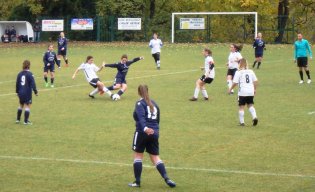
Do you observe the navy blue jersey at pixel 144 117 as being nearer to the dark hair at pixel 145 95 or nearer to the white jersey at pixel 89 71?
the dark hair at pixel 145 95

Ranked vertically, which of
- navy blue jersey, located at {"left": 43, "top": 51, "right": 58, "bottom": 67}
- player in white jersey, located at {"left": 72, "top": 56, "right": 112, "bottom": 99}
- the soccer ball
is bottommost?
the soccer ball

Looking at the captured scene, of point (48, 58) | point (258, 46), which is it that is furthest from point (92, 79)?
point (258, 46)

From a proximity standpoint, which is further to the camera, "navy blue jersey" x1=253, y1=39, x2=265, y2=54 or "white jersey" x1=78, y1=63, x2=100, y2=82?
"navy blue jersey" x1=253, y1=39, x2=265, y2=54

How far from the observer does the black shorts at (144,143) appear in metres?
12.8

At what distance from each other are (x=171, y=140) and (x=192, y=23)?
4540 centimetres

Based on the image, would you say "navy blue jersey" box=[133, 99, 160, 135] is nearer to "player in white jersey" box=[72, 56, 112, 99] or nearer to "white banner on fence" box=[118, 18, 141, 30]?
"player in white jersey" box=[72, 56, 112, 99]

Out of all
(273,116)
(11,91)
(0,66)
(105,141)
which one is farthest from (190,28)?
(105,141)

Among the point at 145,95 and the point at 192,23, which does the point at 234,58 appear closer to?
the point at 145,95

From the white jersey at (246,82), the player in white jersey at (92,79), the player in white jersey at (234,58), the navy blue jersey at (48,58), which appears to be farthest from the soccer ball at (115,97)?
the white jersey at (246,82)

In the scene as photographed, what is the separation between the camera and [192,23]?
63000 mm

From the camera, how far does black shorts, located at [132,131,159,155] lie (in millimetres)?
12781

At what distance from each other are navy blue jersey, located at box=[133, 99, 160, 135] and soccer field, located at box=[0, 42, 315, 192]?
1217 mm

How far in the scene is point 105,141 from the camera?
59.6ft

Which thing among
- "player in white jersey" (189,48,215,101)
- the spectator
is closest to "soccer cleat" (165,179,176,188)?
"player in white jersey" (189,48,215,101)
